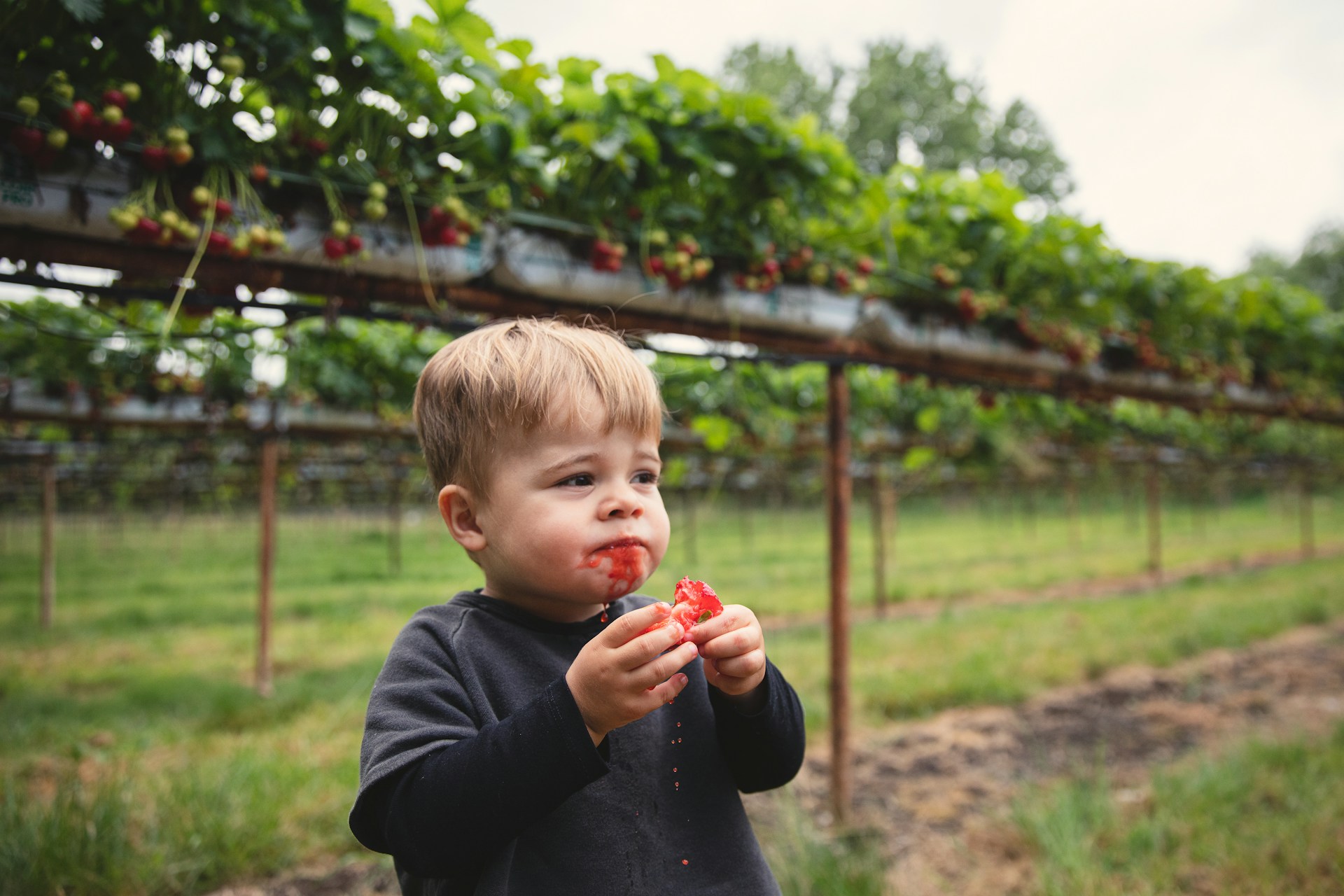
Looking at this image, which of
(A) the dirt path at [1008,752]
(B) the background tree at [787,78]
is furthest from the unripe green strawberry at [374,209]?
(B) the background tree at [787,78]

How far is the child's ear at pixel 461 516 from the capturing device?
0.99m

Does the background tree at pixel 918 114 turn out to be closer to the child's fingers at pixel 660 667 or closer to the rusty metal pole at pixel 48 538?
the rusty metal pole at pixel 48 538

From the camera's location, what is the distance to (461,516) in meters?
1.00

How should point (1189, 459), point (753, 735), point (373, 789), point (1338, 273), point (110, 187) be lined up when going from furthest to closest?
point (1338, 273)
point (1189, 459)
point (110, 187)
point (753, 735)
point (373, 789)

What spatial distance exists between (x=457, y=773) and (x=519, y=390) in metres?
0.44

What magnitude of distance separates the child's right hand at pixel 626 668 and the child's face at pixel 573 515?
0.37ft

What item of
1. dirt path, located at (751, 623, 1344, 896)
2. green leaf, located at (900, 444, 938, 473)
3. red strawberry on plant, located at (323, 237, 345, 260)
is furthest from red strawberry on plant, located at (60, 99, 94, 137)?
green leaf, located at (900, 444, 938, 473)

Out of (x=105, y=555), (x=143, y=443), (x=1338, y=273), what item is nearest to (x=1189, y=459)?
(x=143, y=443)

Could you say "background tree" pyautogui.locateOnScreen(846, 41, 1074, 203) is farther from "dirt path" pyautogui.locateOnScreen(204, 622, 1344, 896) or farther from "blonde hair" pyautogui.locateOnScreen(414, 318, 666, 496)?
"blonde hair" pyautogui.locateOnScreen(414, 318, 666, 496)

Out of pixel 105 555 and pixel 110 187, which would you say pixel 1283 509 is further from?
pixel 105 555

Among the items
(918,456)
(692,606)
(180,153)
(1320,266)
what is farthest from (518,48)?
(1320,266)

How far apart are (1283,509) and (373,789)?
3521cm

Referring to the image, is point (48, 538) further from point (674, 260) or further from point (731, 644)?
point (731, 644)

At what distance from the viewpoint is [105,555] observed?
19.0 meters
